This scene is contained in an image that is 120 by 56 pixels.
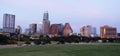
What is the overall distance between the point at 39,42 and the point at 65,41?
99.7ft

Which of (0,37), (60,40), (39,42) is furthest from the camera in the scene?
(60,40)

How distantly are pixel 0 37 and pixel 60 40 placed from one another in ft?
189

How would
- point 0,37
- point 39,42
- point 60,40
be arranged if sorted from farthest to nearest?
point 60,40, point 39,42, point 0,37

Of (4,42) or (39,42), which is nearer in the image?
(4,42)

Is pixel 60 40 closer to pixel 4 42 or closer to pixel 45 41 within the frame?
pixel 45 41

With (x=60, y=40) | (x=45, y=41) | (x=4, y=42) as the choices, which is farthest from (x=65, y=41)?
(x=4, y=42)

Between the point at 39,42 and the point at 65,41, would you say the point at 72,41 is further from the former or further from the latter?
the point at 39,42

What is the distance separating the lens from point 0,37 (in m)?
120

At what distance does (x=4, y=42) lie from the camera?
404ft

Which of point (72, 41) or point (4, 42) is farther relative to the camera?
point (72, 41)

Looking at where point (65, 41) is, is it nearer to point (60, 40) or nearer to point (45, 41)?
point (60, 40)

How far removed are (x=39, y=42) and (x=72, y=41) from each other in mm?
39080

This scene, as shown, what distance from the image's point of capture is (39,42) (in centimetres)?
14512

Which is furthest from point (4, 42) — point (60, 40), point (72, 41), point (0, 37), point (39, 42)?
point (72, 41)
